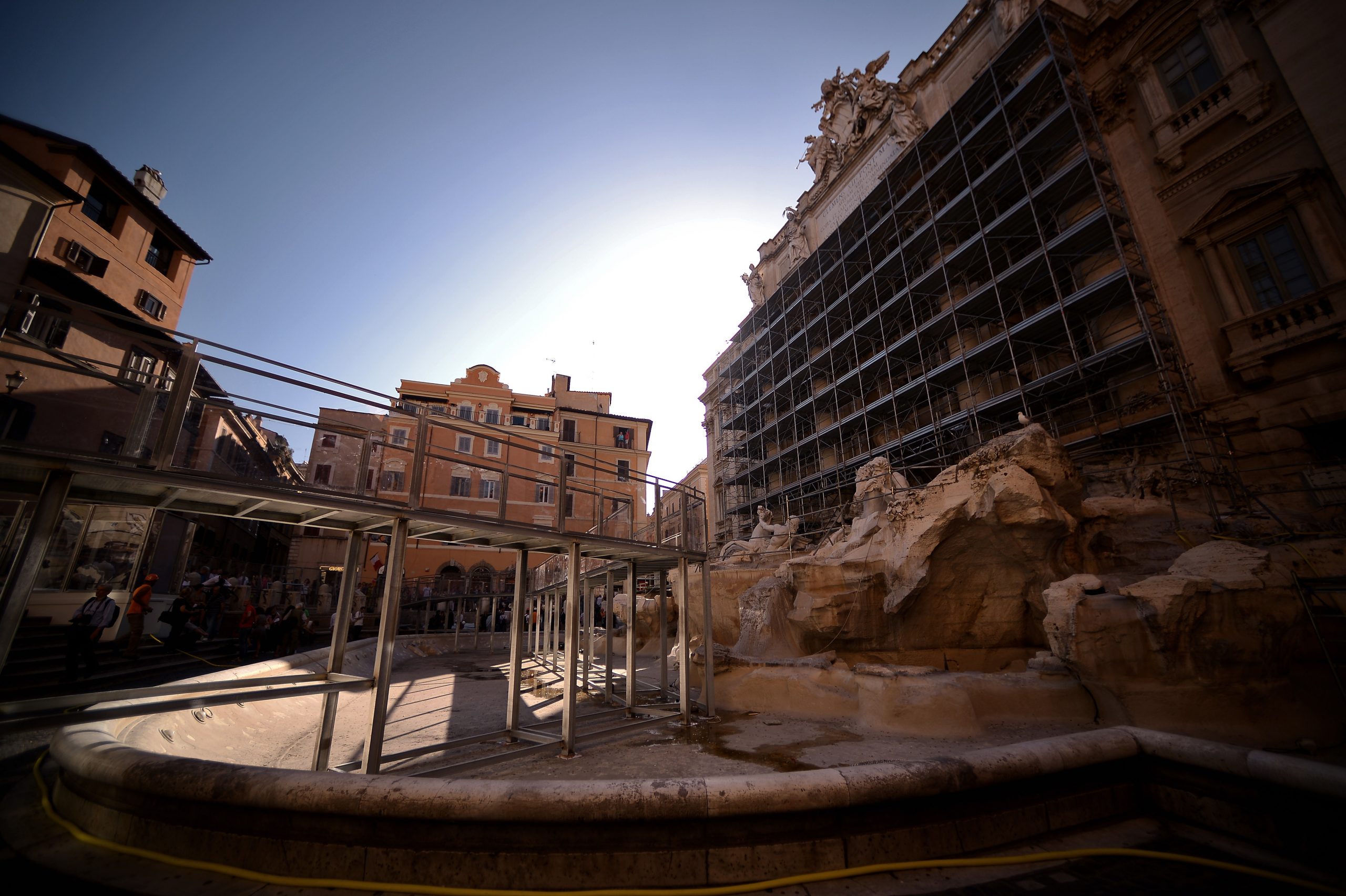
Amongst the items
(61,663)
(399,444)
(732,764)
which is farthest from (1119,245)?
(61,663)

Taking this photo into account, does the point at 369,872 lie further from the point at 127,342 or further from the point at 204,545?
the point at 204,545

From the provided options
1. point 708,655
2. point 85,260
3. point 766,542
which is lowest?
point 708,655

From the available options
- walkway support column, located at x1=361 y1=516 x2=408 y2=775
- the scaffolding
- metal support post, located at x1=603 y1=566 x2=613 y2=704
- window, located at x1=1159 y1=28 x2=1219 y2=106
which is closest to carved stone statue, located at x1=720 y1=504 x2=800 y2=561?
the scaffolding

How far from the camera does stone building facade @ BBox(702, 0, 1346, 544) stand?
1195cm

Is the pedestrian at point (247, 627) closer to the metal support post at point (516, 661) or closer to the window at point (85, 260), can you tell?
the metal support post at point (516, 661)

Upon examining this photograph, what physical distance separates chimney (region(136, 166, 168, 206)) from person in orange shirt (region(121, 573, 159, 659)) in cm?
2191

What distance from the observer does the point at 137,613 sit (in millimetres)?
10375

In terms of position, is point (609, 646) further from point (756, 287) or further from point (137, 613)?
point (756, 287)

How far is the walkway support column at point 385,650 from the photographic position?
4.75m

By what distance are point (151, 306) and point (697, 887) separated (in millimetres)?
30425

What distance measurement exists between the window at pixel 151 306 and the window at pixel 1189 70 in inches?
1444

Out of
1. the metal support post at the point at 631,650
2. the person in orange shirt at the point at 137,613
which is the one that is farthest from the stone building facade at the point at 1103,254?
the person in orange shirt at the point at 137,613

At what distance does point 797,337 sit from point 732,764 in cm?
2515

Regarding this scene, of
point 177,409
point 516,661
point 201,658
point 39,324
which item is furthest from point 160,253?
point 516,661
